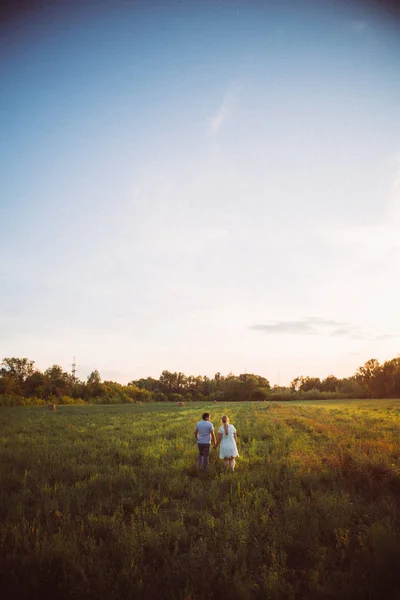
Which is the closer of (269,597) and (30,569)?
(269,597)

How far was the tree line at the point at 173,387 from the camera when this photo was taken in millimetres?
78938

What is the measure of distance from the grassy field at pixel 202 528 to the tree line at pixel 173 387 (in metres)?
59.4

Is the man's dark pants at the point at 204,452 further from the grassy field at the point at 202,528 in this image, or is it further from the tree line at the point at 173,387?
the tree line at the point at 173,387

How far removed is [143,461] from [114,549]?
672 cm

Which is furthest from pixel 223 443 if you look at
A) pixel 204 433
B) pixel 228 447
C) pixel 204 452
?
pixel 204 452

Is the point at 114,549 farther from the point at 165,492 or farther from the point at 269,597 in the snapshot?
the point at 165,492

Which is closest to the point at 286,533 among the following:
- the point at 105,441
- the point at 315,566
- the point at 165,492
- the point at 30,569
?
the point at 315,566

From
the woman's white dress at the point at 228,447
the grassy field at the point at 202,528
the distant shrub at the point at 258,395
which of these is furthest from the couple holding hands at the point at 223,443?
the distant shrub at the point at 258,395

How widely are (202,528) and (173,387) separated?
136 meters

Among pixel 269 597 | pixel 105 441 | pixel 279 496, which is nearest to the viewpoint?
pixel 269 597

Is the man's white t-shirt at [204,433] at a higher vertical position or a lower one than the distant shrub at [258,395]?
higher

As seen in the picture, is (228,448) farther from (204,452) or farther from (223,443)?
(204,452)

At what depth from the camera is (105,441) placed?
54.8 ft

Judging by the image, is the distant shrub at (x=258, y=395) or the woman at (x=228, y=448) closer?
the woman at (x=228, y=448)
